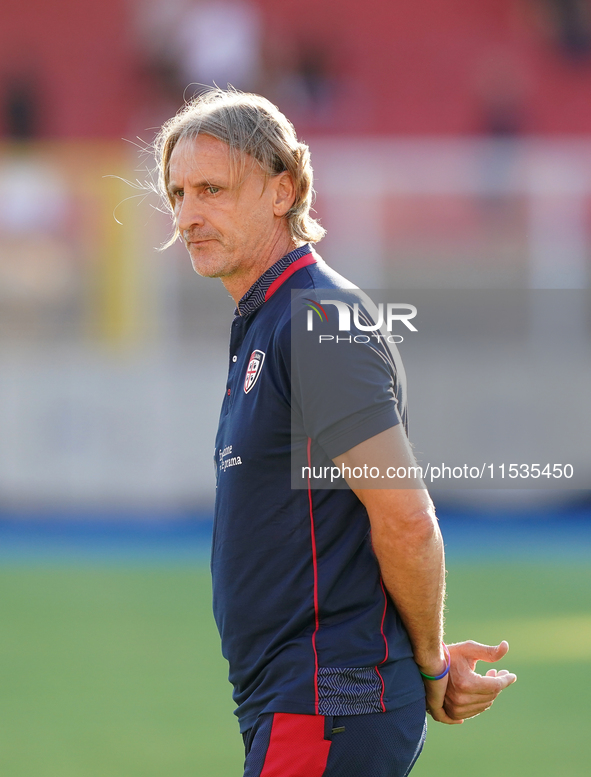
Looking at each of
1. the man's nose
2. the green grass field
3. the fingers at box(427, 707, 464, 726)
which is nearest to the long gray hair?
the man's nose

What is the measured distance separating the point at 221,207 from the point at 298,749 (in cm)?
127

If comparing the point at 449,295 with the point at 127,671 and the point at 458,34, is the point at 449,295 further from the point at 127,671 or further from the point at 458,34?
the point at 127,671

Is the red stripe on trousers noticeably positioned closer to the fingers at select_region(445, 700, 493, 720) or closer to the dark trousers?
the dark trousers

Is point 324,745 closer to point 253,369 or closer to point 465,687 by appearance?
point 465,687

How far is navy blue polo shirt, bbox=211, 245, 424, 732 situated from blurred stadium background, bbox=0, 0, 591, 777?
7.15ft

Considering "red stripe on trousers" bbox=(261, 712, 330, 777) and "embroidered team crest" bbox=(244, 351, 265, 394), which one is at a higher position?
"embroidered team crest" bbox=(244, 351, 265, 394)

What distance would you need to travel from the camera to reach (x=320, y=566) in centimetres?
216

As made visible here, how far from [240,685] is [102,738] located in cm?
254

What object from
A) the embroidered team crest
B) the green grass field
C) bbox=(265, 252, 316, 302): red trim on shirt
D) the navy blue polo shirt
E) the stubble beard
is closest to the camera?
the navy blue polo shirt

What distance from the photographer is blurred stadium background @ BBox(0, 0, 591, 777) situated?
5109mm

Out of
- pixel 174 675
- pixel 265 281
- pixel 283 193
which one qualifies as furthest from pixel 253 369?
pixel 174 675

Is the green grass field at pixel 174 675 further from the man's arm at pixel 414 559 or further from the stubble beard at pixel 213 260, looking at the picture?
the stubble beard at pixel 213 260

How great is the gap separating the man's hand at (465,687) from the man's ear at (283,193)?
114cm

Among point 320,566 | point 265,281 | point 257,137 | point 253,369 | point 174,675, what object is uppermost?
point 257,137
